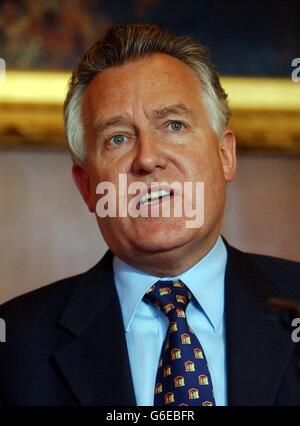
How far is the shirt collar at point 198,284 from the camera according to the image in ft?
3.72

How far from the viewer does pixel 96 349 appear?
113 cm

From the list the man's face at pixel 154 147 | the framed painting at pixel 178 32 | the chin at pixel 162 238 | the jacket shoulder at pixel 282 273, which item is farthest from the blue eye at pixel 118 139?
the framed painting at pixel 178 32

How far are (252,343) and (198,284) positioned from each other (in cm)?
10

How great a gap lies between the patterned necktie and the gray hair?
0.84 ft

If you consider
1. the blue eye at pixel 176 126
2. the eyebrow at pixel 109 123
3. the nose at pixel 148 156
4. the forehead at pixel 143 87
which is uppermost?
the forehead at pixel 143 87

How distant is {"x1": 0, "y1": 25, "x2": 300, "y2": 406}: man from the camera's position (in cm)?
109

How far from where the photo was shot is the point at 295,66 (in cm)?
159

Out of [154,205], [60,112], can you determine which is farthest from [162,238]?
[60,112]

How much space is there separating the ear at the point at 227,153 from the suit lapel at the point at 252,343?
0.42 ft

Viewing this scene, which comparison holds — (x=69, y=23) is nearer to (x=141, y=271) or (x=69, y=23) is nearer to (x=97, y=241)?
(x=97, y=241)

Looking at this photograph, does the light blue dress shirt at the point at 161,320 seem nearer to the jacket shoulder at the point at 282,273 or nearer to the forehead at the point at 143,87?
the jacket shoulder at the point at 282,273

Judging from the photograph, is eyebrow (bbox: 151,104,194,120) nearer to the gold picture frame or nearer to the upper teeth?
the upper teeth

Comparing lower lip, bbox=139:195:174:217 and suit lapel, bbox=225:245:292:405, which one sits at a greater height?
lower lip, bbox=139:195:174:217

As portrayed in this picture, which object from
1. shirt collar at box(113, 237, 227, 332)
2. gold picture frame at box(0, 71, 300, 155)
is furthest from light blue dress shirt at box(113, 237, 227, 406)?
gold picture frame at box(0, 71, 300, 155)
